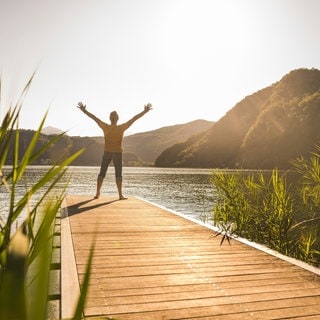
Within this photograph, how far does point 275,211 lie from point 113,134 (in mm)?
5119

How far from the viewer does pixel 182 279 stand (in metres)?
3.78

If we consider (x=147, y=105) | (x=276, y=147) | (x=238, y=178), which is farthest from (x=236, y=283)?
(x=276, y=147)

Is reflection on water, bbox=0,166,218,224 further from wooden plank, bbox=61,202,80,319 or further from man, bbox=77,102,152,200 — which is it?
man, bbox=77,102,152,200

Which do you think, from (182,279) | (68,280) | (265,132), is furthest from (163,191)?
(265,132)

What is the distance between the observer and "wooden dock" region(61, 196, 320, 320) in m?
3.01

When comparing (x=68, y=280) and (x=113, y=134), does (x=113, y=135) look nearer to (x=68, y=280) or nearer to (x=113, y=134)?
(x=113, y=134)

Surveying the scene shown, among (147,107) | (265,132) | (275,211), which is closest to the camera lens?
(275,211)

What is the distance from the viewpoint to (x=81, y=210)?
29.0ft

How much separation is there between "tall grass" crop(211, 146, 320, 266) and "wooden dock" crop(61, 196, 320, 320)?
130 centimetres

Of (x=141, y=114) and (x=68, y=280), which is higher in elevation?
(x=141, y=114)

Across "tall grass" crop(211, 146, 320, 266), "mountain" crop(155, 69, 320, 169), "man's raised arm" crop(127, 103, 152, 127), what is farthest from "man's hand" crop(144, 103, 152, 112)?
"mountain" crop(155, 69, 320, 169)

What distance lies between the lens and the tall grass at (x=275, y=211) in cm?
654

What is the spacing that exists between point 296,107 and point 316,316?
112526 millimetres

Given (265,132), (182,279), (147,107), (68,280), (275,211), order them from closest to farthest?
(68,280), (182,279), (275,211), (147,107), (265,132)
